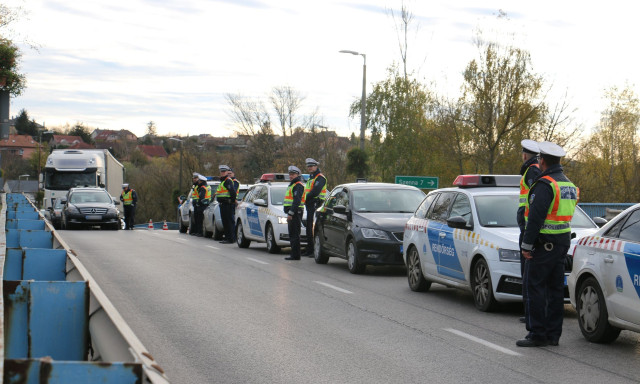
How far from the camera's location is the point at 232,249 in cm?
2173

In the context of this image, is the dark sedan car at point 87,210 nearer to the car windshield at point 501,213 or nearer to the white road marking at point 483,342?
the car windshield at point 501,213

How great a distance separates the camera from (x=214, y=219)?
26.1 m

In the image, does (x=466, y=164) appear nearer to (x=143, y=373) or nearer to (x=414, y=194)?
(x=414, y=194)

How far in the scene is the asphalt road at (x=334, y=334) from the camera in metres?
6.98

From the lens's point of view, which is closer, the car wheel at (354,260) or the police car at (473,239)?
the police car at (473,239)

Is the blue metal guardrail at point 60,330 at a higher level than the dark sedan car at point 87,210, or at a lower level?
higher

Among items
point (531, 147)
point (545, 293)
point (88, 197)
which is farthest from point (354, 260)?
point (88, 197)

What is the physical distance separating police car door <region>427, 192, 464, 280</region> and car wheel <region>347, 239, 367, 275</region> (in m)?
2.88

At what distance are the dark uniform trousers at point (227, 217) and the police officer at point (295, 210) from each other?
18.8ft

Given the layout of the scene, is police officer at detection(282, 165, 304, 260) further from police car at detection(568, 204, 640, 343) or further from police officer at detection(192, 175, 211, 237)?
police car at detection(568, 204, 640, 343)

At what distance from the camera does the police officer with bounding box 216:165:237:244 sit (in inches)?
913

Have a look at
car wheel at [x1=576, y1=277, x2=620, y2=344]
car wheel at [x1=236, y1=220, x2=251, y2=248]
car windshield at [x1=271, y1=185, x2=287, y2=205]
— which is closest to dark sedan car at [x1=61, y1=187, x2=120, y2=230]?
car wheel at [x1=236, y1=220, x2=251, y2=248]

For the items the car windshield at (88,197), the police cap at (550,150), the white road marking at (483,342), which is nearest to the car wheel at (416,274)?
the white road marking at (483,342)

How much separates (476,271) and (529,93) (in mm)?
23615
